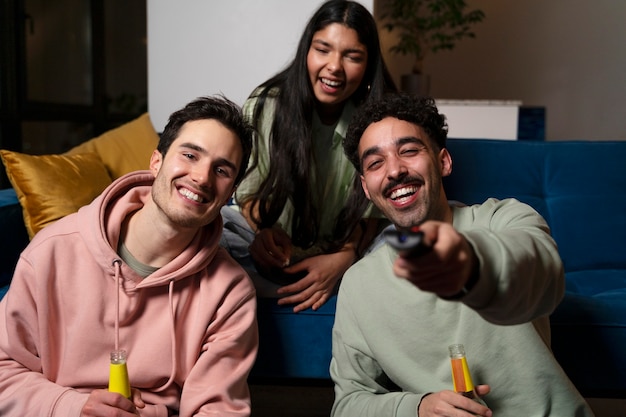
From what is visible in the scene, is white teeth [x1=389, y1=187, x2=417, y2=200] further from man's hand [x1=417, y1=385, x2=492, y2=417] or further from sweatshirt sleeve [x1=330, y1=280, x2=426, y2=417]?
man's hand [x1=417, y1=385, x2=492, y2=417]

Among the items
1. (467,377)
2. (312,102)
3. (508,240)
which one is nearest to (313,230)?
(312,102)

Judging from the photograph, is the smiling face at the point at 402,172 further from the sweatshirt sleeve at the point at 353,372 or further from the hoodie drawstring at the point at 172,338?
the hoodie drawstring at the point at 172,338

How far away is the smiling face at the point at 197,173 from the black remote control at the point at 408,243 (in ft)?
2.48

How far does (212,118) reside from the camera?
1.56 m

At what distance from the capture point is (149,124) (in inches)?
108

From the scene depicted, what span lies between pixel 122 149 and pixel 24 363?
1257 millimetres

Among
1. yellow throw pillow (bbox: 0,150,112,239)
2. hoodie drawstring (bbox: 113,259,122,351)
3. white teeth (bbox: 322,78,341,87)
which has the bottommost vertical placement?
hoodie drawstring (bbox: 113,259,122,351)

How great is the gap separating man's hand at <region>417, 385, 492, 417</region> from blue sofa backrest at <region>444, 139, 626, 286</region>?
1178 mm

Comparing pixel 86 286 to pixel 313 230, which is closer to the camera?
pixel 86 286

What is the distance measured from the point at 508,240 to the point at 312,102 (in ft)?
3.73

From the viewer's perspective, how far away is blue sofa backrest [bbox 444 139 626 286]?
7.57ft

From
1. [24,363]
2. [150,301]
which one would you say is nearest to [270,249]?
[150,301]

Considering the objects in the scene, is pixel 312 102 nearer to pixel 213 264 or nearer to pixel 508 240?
pixel 213 264

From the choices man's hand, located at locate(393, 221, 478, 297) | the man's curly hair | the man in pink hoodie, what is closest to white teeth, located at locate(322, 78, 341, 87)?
the man's curly hair
